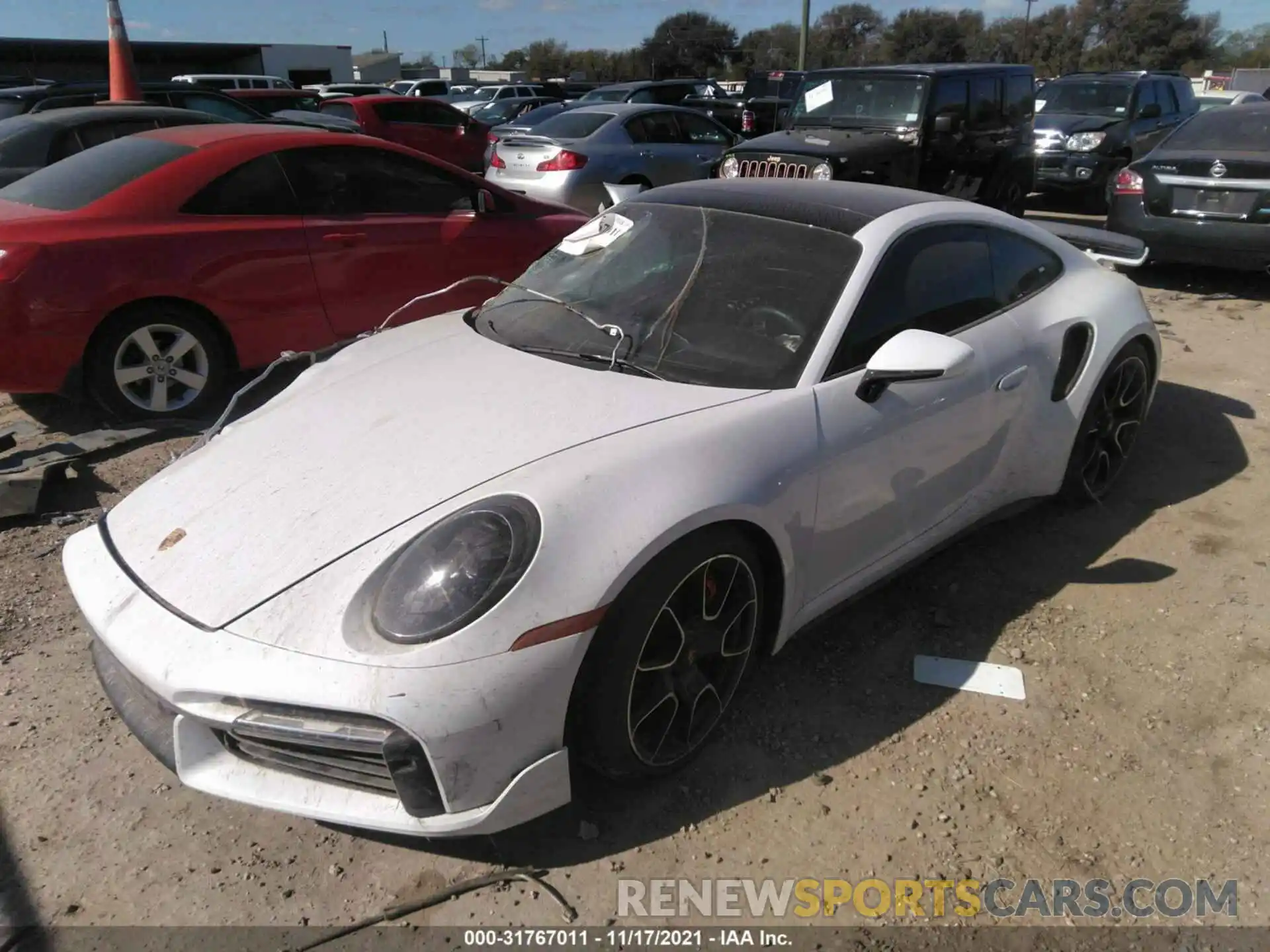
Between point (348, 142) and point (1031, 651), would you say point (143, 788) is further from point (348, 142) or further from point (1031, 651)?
point (348, 142)

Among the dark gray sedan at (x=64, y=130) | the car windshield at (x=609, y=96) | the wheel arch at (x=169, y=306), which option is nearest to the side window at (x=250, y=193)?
the wheel arch at (x=169, y=306)

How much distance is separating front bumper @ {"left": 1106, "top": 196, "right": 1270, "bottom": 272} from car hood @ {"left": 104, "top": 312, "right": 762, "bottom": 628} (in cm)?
658

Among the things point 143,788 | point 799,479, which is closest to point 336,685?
point 143,788

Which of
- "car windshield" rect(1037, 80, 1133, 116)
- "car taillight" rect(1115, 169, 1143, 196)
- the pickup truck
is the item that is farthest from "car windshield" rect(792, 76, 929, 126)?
the pickup truck

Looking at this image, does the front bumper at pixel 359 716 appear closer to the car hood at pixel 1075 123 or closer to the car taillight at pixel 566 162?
the car taillight at pixel 566 162

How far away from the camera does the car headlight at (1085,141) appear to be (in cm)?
1141

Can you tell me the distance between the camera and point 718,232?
10.6ft

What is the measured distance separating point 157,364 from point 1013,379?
4.07 m

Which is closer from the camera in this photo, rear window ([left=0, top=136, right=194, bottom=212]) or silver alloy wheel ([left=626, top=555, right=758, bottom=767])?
silver alloy wheel ([left=626, top=555, right=758, bottom=767])

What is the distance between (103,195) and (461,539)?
12.6ft

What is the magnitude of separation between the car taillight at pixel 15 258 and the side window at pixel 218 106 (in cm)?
710

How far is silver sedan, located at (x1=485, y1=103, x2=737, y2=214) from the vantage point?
1010 cm

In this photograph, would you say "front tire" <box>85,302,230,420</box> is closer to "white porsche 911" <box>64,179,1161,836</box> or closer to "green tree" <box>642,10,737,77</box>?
"white porsche 911" <box>64,179,1161,836</box>

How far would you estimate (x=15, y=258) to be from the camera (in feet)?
14.4
